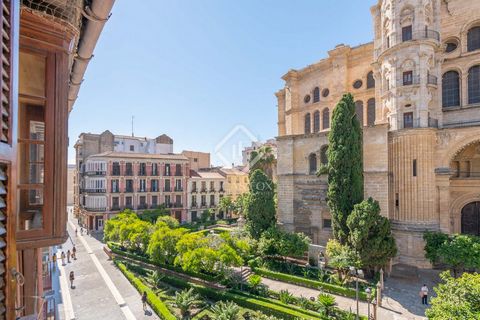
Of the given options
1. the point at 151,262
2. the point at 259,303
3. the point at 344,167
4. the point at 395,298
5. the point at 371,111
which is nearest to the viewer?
the point at 259,303

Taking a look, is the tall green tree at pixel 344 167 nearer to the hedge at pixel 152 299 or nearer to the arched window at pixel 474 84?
the arched window at pixel 474 84

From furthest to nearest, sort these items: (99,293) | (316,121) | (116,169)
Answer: (116,169) → (316,121) → (99,293)

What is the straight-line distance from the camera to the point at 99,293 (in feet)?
62.3

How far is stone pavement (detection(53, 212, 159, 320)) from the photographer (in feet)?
52.5

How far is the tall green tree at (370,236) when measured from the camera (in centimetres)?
1834

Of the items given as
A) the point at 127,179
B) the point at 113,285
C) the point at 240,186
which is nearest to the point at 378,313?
the point at 113,285

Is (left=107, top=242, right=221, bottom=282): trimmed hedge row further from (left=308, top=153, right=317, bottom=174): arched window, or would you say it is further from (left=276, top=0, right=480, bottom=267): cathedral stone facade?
(left=308, top=153, right=317, bottom=174): arched window

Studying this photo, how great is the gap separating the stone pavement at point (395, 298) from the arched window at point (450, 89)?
1416cm

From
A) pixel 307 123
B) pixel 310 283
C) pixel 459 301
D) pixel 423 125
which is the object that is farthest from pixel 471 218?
pixel 307 123

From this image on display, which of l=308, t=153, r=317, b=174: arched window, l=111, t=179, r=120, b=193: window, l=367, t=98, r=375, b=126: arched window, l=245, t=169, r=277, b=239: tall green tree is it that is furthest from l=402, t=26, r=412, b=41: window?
l=111, t=179, r=120, b=193: window

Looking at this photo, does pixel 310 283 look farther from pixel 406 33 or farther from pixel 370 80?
pixel 406 33

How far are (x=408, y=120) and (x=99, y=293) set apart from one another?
26.9 metres

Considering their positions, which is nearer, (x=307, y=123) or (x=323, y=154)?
(x=323, y=154)

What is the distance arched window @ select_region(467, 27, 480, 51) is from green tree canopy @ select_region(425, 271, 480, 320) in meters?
21.4
